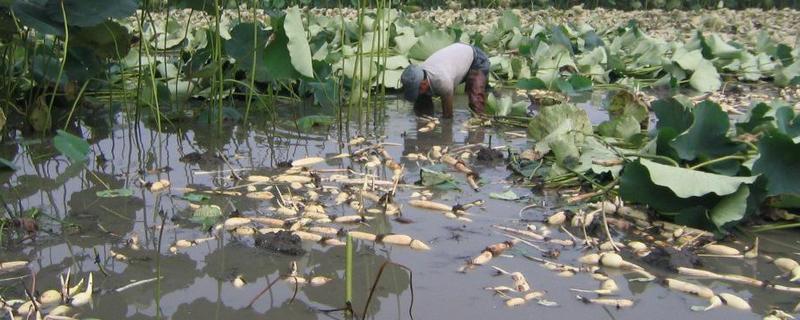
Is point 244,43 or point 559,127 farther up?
point 244,43

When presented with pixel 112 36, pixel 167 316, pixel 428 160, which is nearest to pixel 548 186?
pixel 428 160

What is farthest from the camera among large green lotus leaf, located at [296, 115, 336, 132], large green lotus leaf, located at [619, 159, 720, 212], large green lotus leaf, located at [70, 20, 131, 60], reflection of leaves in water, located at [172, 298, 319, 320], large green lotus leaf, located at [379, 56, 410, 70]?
large green lotus leaf, located at [379, 56, 410, 70]

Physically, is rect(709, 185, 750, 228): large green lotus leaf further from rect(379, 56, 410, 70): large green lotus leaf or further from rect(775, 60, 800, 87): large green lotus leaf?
rect(775, 60, 800, 87): large green lotus leaf

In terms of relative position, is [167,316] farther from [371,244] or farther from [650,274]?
[650,274]

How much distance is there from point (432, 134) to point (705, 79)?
7.14ft

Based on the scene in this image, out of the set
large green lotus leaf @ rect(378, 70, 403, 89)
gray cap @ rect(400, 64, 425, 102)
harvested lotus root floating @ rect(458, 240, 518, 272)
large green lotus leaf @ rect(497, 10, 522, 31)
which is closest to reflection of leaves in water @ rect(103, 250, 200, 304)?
harvested lotus root floating @ rect(458, 240, 518, 272)

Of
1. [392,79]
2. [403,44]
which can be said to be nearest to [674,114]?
[392,79]

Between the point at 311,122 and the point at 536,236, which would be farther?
the point at 311,122

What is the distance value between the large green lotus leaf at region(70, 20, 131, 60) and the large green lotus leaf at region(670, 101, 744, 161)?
6.48 ft

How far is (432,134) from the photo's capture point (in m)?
3.57

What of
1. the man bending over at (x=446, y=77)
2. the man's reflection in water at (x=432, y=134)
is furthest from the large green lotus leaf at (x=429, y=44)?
the man's reflection in water at (x=432, y=134)

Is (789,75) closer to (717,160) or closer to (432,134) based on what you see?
(432,134)

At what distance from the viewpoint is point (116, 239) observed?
6.89 ft

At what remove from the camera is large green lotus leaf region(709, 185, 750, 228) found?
2154 mm
